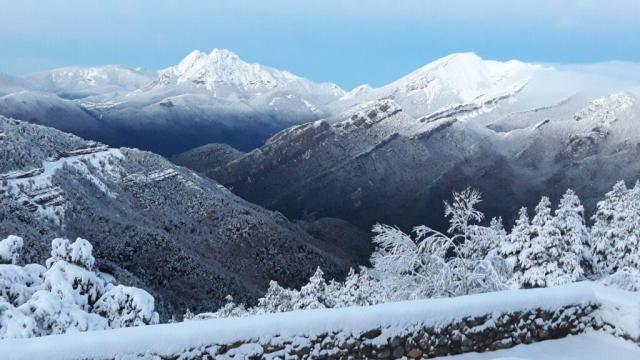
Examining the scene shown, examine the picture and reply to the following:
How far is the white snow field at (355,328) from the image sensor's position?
7039 millimetres

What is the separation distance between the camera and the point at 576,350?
1010 cm

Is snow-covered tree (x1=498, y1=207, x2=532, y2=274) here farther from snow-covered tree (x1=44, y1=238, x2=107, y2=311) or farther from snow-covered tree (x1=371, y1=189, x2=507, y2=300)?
snow-covered tree (x1=44, y1=238, x2=107, y2=311)

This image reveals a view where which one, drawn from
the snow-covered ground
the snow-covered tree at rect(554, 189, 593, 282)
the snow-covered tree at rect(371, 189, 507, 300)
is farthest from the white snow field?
the snow-covered tree at rect(554, 189, 593, 282)

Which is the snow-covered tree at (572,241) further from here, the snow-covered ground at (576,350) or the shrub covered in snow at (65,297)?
the shrub covered in snow at (65,297)

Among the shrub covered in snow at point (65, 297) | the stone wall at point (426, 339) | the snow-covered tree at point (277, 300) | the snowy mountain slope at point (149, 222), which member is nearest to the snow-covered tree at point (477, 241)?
the snow-covered tree at point (277, 300)

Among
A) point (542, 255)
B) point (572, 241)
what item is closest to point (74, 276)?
point (542, 255)

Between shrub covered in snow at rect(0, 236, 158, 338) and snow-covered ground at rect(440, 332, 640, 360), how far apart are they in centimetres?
702

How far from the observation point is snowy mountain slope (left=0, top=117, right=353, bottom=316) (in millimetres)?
71125

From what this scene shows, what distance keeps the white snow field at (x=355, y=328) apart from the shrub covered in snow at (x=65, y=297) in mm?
4641

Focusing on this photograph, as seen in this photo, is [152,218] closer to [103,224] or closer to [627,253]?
[103,224]

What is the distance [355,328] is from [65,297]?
6.90 m

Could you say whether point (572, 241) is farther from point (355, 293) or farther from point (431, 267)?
point (431, 267)

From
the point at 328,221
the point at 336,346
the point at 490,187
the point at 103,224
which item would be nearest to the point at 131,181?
the point at 103,224

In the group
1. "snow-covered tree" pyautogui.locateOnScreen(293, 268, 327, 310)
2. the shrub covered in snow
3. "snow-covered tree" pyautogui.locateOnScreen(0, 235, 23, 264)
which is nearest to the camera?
the shrub covered in snow
